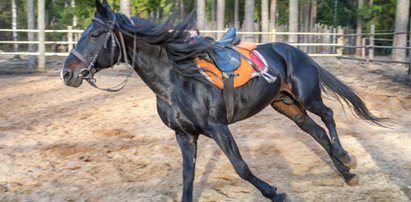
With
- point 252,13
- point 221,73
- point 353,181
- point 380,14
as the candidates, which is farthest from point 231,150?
point 380,14

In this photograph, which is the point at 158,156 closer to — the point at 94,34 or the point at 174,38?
the point at 174,38

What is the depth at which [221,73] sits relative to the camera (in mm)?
4285

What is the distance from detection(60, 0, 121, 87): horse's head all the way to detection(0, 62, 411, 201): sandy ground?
158 cm

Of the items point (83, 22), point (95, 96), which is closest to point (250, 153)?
point (95, 96)

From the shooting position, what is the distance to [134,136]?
773cm

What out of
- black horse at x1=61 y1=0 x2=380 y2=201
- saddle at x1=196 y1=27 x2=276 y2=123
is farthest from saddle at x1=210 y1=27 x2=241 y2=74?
black horse at x1=61 y1=0 x2=380 y2=201

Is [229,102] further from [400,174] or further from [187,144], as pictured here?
[400,174]

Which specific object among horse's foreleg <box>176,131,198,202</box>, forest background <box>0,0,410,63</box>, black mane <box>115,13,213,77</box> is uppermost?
forest background <box>0,0,410,63</box>

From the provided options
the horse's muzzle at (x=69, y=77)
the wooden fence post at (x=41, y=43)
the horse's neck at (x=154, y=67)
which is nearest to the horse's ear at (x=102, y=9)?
the horse's neck at (x=154, y=67)

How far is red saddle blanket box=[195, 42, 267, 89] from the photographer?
4216 mm

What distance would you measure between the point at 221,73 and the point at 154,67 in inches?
24.1

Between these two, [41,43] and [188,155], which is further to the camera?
[41,43]

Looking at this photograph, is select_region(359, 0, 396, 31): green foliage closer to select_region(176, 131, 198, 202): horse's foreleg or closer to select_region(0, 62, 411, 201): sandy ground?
select_region(0, 62, 411, 201): sandy ground

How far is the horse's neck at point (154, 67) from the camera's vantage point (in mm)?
4117
